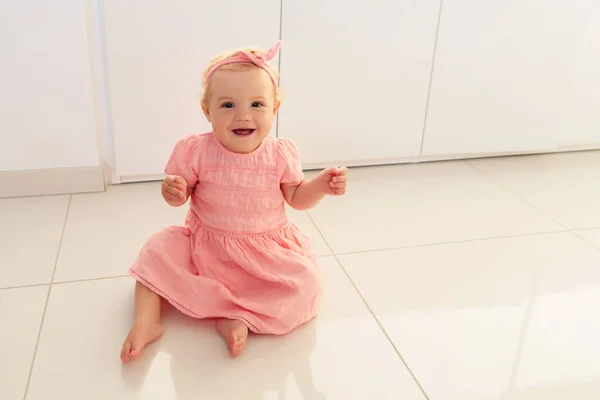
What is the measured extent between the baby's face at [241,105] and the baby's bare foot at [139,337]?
0.32 meters

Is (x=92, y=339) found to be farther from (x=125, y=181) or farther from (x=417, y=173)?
(x=417, y=173)

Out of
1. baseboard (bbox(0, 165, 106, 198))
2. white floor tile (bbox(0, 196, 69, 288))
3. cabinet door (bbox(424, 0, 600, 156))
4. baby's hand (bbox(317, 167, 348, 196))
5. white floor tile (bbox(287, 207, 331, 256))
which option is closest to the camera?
baby's hand (bbox(317, 167, 348, 196))

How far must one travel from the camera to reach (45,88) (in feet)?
4.38

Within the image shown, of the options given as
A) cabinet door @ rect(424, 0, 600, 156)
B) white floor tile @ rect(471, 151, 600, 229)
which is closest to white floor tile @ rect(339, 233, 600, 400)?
white floor tile @ rect(471, 151, 600, 229)

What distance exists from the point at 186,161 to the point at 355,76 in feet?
2.31

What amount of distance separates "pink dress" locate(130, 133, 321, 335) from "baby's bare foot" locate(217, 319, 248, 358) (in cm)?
1

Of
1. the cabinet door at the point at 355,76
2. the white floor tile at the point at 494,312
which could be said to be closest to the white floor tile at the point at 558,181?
the white floor tile at the point at 494,312

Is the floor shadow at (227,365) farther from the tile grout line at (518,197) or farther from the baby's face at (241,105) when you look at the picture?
the tile grout line at (518,197)

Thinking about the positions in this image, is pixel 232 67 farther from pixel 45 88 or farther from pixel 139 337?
pixel 45 88

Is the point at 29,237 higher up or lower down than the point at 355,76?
lower down

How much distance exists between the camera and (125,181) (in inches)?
59.9

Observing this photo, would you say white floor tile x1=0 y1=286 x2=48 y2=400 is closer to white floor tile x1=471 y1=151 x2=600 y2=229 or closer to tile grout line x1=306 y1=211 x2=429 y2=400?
tile grout line x1=306 y1=211 x2=429 y2=400

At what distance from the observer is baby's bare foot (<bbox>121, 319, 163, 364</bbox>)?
0.88 meters

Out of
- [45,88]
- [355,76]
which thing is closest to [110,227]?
[45,88]
